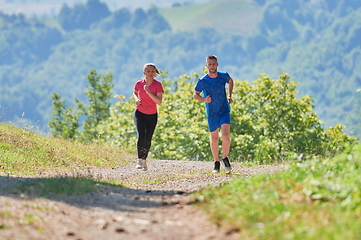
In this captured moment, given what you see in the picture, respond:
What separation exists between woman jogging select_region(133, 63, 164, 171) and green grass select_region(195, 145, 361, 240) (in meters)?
4.62

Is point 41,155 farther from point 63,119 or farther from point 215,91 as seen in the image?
point 63,119

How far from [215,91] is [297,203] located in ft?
17.1

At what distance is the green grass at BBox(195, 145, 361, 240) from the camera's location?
4105 millimetres

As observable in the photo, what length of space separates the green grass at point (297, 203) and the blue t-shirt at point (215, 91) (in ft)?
12.4

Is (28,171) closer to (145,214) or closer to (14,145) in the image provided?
(14,145)

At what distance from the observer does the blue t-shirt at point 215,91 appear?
988cm

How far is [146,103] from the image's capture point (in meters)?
10.8

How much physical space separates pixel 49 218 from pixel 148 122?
6.04 m

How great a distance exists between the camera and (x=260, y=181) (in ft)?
19.7

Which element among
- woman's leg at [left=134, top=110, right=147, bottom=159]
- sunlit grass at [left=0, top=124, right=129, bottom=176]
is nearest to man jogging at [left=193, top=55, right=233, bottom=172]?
woman's leg at [left=134, top=110, right=147, bottom=159]

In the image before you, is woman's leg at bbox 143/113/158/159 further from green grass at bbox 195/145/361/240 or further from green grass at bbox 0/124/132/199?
green grass at bbox 195/145/361/240

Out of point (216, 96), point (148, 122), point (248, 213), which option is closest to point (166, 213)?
point (248, 213)

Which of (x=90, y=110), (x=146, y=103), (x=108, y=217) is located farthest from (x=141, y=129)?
(x=90, y=110)

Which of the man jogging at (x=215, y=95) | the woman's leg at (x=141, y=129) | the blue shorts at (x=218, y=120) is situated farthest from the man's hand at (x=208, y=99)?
the woman's leg at (x=141, y=129)
